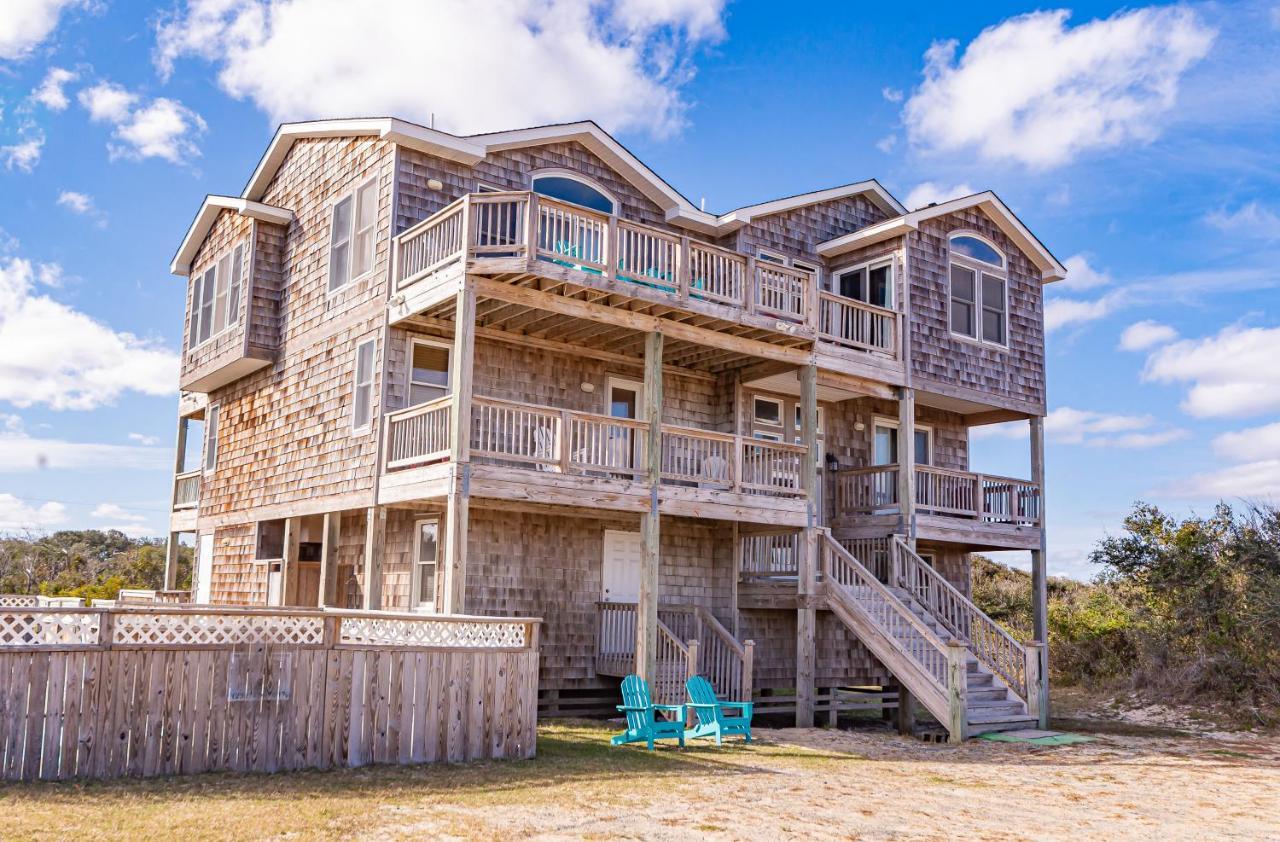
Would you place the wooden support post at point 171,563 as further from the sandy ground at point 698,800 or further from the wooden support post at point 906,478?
the wooden support post at point 906,478

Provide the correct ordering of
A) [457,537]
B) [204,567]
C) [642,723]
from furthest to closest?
[204,567], [457,537], [642,723]

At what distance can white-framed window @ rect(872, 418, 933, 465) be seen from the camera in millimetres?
23078

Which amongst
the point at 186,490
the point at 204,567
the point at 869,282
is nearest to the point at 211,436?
the point at 186,490

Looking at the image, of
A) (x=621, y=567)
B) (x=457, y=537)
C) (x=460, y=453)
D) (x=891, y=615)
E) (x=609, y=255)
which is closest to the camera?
(x=457, y=537)

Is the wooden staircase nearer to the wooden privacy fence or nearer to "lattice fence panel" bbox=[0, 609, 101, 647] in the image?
the wooden privacy fence

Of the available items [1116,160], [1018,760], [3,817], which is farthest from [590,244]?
[1116,160]

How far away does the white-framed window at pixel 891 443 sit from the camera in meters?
23.1

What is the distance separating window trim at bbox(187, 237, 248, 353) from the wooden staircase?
12.3m

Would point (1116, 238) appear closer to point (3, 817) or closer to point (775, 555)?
point (775, 555)

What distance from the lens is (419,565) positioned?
1820 centimetres

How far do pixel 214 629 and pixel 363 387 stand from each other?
7426 millimetres

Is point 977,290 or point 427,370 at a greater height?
point 977,290

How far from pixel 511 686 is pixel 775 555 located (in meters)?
9.22

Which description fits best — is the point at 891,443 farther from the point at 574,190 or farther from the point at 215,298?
the point at 215,298
